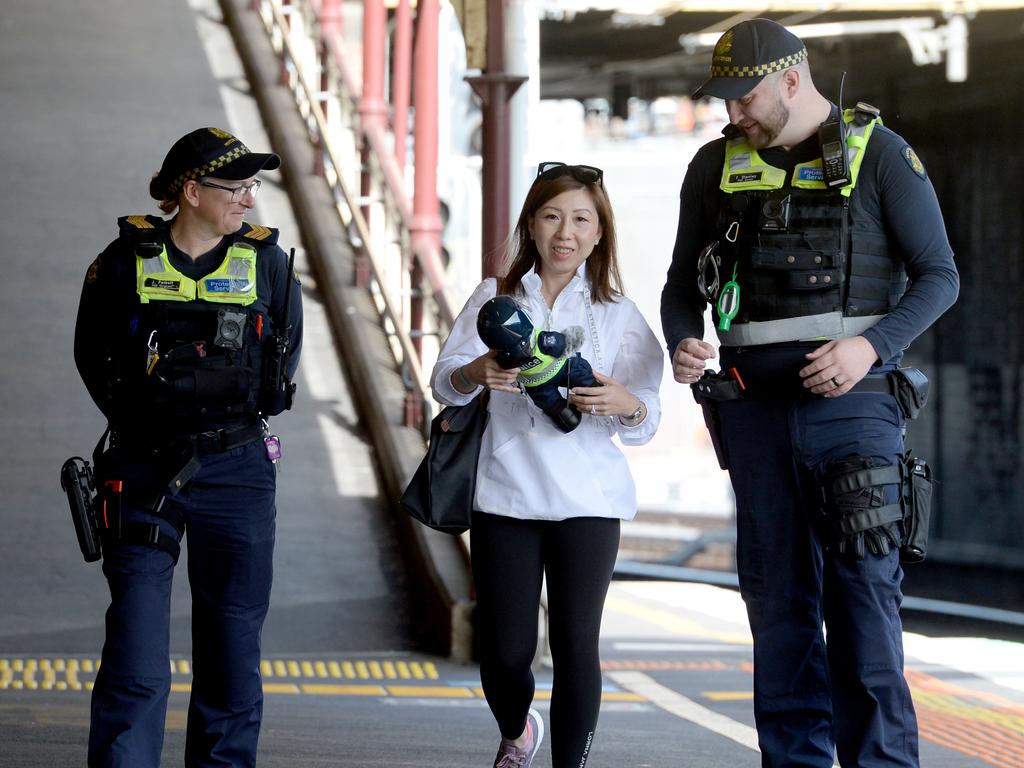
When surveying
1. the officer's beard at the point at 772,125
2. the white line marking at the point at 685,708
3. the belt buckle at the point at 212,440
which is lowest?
the white line marking at the point at 685,708

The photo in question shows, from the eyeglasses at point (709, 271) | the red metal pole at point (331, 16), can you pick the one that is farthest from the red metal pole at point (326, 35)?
the eyeglasses at point (709, 271)

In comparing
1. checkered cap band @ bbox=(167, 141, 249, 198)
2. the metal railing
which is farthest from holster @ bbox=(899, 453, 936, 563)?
the metal railing

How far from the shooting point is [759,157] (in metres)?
3.83

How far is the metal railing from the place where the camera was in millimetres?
8281

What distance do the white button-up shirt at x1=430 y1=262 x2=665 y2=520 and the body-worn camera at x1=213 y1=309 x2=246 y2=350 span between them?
51 cm

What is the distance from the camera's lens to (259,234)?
411cm

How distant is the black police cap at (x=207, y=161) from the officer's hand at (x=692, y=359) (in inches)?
44.8

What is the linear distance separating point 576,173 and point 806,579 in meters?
1.18

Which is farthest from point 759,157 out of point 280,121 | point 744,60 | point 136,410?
point 280,121

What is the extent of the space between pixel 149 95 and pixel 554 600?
29.2 feet

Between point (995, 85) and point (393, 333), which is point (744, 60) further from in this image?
point (995, 85)

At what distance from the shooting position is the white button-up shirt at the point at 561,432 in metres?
3.87

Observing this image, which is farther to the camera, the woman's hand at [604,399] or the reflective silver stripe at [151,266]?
the reflective silver stripe at [151,266]

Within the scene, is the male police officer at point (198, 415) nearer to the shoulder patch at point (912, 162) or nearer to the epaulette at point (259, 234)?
the epaulette at point (259, 234)
